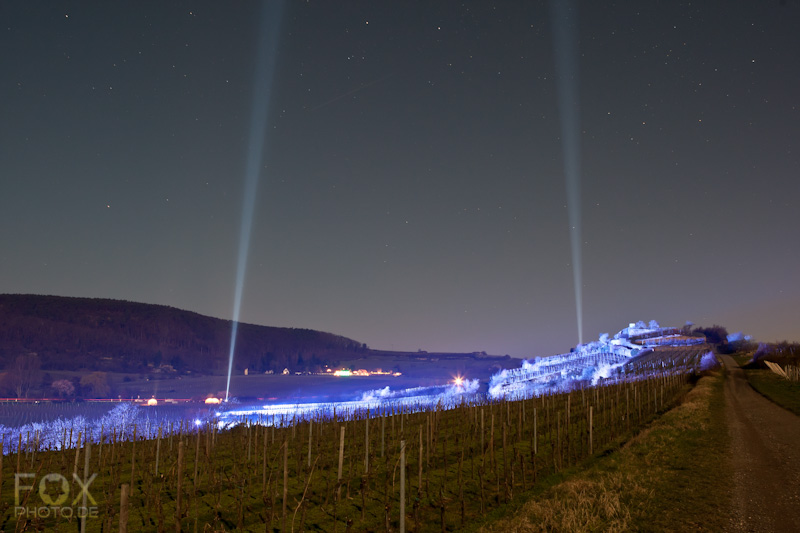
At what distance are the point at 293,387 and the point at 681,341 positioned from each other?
125074 mm

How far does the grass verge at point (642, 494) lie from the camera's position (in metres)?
10.8

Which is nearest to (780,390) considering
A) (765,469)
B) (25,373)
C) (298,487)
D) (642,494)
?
(765,469)

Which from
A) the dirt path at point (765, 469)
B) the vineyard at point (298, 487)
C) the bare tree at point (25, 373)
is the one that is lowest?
the bare tree at point (25, 373)

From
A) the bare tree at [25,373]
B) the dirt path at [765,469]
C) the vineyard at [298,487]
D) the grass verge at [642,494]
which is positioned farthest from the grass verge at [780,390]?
the bare tree at [25,373]

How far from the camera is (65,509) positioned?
1482 centimetres

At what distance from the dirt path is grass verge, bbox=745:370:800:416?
4.34m

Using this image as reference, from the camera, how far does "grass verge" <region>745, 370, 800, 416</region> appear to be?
32744mm

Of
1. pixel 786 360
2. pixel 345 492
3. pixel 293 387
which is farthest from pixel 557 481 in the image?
pixel 293 387

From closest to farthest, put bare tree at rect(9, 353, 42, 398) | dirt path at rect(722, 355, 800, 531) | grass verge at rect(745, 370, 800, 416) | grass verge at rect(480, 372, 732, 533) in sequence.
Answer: dirt path at rect(722, 355, 800, 531) → grass verge at rect(480, 372, 732, 533) → grass verge at rect(745, 370, 800, 416) → bare tree at rect(9, 353, 42, 398)

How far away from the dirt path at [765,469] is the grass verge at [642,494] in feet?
1.20

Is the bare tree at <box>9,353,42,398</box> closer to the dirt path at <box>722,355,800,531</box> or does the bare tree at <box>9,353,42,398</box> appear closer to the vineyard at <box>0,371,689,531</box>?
the vineyard at <box>0,371,689,531</box>

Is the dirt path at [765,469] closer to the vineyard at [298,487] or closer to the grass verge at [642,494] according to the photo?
the grass verge at [642,494]

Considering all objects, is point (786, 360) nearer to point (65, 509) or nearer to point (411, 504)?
point (411, 504)

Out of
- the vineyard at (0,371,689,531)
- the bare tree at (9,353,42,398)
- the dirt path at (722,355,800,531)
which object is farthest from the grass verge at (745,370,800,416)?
the bare tree at (9,353,42,398)
